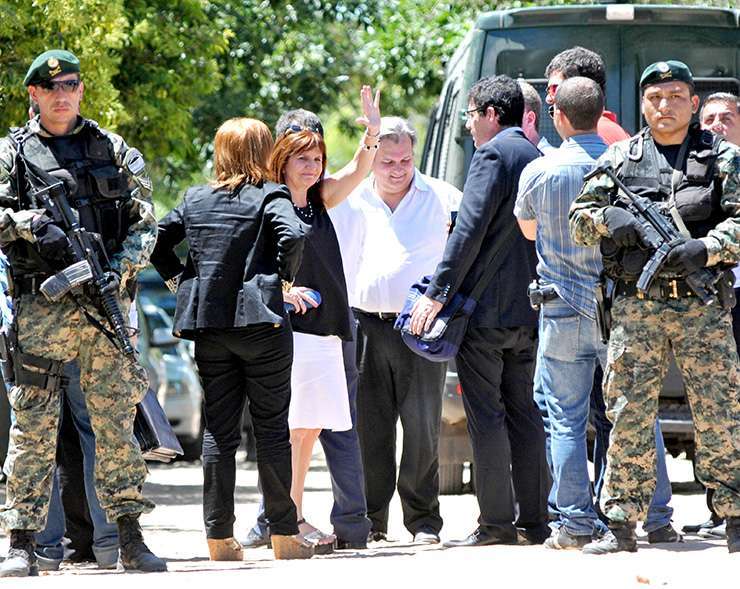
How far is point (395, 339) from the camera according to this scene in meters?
8.52

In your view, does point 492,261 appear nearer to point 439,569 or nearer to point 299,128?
point 299,128

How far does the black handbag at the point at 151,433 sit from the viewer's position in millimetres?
7469

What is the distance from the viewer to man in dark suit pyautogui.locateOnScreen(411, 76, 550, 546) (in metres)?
7.81

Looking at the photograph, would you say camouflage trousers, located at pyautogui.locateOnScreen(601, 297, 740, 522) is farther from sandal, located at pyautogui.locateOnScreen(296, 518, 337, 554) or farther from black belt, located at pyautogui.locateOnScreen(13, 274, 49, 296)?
black belt, located at pyautogui.locateOnScreen(13, 274, 49, 296)

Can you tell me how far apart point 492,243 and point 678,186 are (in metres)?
1.13

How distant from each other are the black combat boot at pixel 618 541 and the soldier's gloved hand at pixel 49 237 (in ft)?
8.36

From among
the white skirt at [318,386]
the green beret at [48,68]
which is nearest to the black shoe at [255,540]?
the white skirt at [318,386]

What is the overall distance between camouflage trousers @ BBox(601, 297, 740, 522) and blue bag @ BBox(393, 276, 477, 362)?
3.00 feet

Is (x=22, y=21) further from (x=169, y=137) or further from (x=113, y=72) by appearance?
(x=169, y=137)

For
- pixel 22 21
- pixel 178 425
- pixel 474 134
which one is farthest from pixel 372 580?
pixel 178 425

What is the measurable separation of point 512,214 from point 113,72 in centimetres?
443

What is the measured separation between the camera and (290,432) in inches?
317

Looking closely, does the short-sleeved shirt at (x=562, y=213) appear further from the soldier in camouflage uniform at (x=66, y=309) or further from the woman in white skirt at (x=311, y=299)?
the soldier in camouflage uniform at (x=66, y=309)

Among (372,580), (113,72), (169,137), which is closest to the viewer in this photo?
(372,580)
